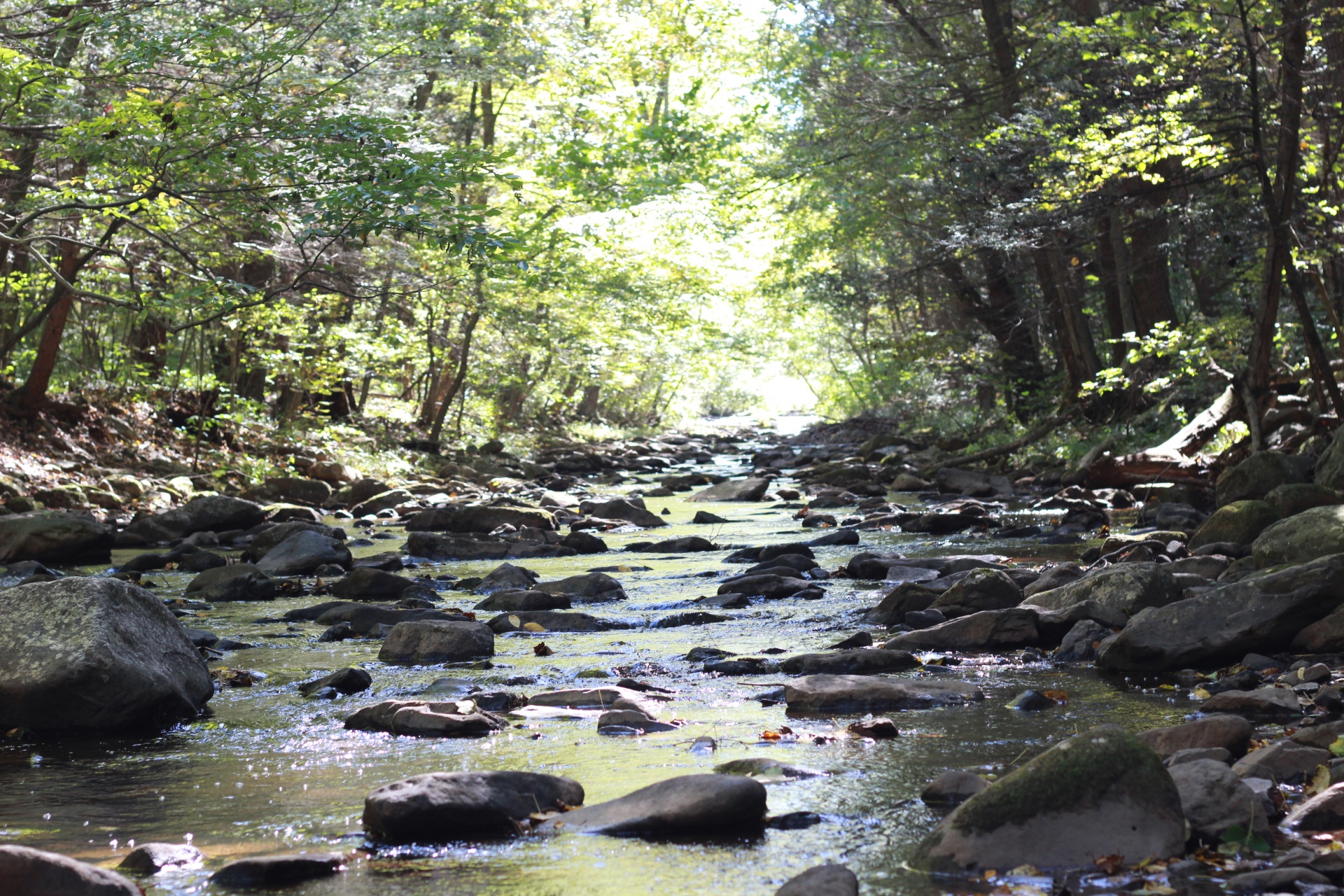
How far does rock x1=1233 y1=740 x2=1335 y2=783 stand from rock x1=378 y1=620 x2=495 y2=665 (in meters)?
3.85

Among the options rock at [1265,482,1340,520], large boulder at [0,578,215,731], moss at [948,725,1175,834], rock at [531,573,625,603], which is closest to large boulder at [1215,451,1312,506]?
rock at [1265,482,1340,520]

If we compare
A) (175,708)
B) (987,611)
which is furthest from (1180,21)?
(175,708)

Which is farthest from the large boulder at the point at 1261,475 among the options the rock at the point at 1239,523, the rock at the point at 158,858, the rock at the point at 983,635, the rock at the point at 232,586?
the rock at the point at 158,858

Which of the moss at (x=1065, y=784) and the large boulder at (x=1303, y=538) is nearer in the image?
the moss at (x=1065, y=784)

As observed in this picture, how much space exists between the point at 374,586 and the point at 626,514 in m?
6.01

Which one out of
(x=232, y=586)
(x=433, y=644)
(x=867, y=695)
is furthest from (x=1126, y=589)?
(x=232, y=586)

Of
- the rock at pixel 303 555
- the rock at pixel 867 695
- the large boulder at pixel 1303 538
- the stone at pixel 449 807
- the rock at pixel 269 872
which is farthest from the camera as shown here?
the rock at pixel 303 555

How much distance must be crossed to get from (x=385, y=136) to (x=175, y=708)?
17.2 feet

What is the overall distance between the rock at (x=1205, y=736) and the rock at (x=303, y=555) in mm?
7669

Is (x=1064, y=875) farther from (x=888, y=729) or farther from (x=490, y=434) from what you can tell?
(x=490, y=434)

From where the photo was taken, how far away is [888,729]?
162 inches

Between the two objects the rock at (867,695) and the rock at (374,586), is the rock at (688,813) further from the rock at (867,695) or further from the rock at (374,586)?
the rock at (374,586)

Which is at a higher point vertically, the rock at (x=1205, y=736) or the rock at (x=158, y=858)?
the rock at (x=158, y=858)

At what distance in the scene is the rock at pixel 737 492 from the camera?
56.0ft
